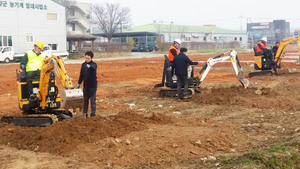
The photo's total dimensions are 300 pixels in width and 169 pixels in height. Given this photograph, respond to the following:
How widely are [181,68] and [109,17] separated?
7082 centimetres

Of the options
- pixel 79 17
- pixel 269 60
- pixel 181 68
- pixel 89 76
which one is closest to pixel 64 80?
pixel 89 76

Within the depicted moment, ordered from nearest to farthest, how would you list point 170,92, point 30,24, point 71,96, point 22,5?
point 71,96 → point 170,92 → point 22,5 → point 30,24

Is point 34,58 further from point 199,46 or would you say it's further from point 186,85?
point 199,46

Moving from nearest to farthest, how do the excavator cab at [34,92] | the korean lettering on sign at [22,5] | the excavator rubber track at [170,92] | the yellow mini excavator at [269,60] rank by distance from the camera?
the excavator cab at [34,92] < the excavator rubber track at [170,92] < the yellow mini excavator at [269,60] < the korean lettering on sign at [22,5]

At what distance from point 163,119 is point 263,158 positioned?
3746 mm

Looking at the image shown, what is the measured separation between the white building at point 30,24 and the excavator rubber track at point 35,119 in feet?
118

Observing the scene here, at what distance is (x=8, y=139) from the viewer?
876 cm

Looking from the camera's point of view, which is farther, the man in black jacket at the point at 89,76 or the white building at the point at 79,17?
the white building at the point at 79,17

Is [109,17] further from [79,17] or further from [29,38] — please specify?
[29,38]

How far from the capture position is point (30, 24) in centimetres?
4672

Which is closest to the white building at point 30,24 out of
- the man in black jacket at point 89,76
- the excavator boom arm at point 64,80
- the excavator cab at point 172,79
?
the excavator cab at point 172,79

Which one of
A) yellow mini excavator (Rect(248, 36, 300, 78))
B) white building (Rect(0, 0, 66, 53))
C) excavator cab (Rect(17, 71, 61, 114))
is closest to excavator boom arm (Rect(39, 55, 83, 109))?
excavator cab (Rect(17, 71, 61, 114))

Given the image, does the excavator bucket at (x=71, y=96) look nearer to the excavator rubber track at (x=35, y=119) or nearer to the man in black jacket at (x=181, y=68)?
the excavator rubber track at (x=35, y=119)

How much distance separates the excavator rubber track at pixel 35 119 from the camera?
9.95m
